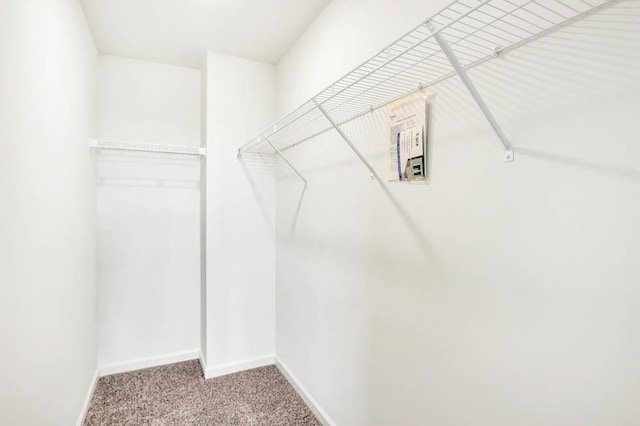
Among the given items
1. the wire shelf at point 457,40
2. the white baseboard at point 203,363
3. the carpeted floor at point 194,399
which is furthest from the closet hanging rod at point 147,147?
the carpeted floor at point 194,399

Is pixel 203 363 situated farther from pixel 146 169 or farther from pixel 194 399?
pixel 146 169

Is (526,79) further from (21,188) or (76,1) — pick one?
(76,1)

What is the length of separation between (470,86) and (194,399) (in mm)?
2587

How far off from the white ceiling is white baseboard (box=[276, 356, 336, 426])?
2549mm

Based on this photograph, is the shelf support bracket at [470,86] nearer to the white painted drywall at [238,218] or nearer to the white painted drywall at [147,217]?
the white painted drywall at [238,218]

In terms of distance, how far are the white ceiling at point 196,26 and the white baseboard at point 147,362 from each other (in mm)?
2557

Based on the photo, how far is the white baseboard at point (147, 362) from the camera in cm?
274

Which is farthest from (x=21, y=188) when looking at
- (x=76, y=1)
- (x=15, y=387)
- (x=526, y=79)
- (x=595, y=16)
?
(x=595, y=16)

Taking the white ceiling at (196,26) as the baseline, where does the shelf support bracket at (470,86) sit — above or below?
below

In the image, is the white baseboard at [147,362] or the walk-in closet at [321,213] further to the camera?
the white baseboard at [147,362]

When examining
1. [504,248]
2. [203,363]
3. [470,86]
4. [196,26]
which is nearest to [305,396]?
[203,363]

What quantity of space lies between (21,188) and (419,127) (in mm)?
1485

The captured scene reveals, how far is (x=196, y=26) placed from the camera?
7.57ft

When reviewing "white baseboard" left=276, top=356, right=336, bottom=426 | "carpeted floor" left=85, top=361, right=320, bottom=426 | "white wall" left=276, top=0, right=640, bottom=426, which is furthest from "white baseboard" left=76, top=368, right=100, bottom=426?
"white wall" left=276, top=0, right=640, bottom=426
